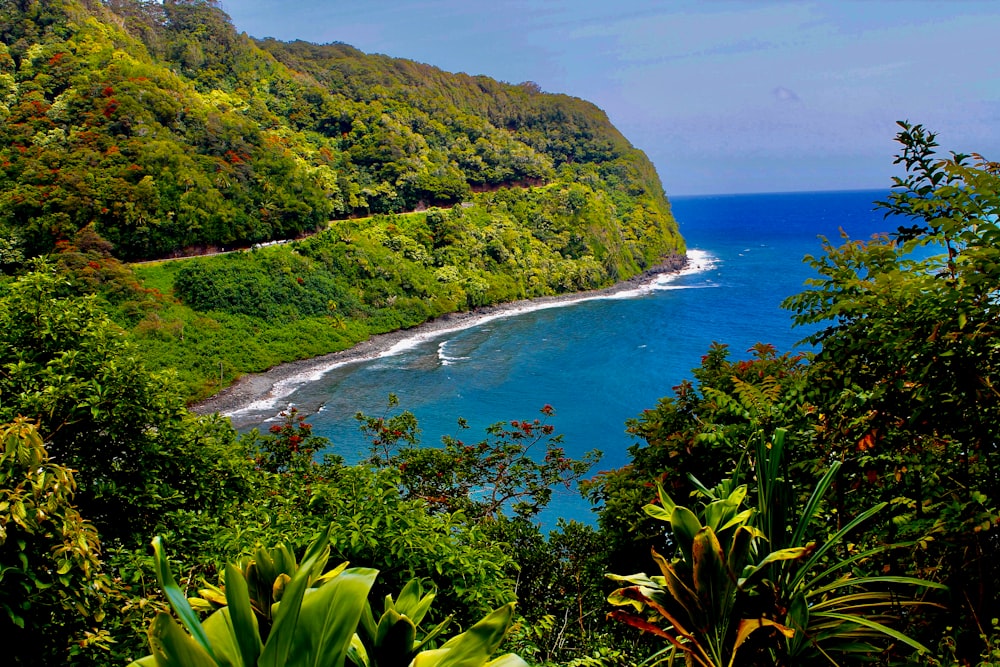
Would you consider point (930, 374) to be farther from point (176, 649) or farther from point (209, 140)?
point (209, 140)

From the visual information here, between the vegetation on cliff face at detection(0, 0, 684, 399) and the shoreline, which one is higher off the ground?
the vegetation on cliff face at detection(0, 0, 684, 399)

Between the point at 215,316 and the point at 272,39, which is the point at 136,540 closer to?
the point at 215,316

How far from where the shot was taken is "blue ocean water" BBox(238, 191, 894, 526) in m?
23.3

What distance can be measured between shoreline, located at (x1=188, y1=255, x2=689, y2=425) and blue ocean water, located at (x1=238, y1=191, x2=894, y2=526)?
800 millimetres

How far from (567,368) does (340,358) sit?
11141 mm

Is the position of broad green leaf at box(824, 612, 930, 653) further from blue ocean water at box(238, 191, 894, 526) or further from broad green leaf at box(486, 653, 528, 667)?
blue ocean water at box(238, 191, 894, 526)

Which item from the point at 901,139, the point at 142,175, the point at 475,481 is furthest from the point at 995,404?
the point at 142,175

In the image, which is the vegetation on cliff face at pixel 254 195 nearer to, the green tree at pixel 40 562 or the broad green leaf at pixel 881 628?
the green tree at pixel 40 562

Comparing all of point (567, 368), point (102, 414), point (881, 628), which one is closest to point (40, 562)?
point (102, 414)

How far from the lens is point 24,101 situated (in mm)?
32219

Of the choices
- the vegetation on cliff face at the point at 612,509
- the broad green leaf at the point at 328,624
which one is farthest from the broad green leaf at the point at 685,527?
the broad green leaf at the point at 328,624

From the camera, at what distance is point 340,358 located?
31.0m

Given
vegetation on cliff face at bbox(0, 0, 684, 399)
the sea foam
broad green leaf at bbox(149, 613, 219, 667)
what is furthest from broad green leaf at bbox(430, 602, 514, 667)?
the sea foam

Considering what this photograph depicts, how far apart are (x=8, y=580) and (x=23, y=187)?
106ft
